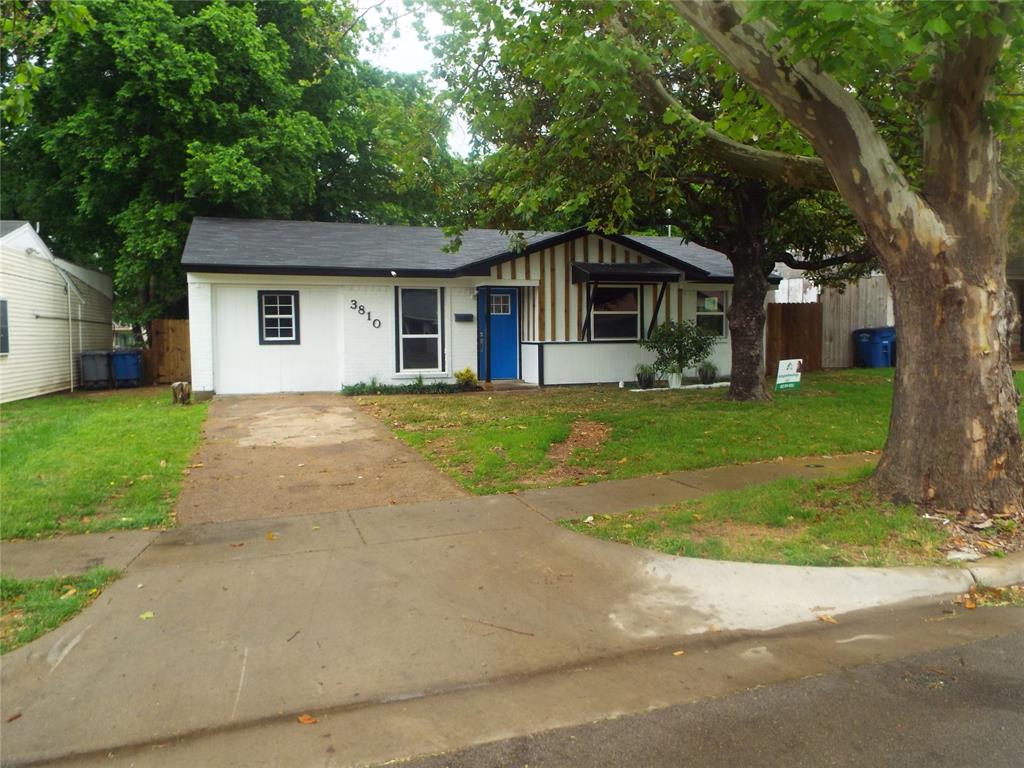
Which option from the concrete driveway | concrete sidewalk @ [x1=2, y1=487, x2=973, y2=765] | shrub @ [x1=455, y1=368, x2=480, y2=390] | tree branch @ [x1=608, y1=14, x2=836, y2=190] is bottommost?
concrete sidewalk @ [x1=2, y1=487, x2=973, y2=765]

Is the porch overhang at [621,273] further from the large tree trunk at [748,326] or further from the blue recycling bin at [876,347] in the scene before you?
the blue recycling bin at [876,347]

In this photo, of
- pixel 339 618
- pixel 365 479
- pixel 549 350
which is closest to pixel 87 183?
pixel 549 350

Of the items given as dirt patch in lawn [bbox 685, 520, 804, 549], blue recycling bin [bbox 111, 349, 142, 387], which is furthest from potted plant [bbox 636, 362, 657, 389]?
blue recycling bin [bbox 111, 349, 142, 387]

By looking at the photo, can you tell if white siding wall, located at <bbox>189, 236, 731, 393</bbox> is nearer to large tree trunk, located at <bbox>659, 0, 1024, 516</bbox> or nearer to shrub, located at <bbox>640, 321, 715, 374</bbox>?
shrub, located at <bbox>640, 321, 715, 374</bbox>

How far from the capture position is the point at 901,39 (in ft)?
19.5

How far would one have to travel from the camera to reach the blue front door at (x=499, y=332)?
17094mm

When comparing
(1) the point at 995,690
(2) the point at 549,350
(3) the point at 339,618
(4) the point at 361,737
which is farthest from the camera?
(2) the point at 549,350

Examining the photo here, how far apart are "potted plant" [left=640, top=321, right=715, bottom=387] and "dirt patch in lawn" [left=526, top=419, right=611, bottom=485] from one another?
16.5 ft

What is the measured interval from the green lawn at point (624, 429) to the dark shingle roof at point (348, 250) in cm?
303

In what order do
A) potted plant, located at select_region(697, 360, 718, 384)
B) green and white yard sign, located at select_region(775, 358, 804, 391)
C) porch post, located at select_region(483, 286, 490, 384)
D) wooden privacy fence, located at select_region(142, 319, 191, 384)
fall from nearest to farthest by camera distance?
green and white yard sign, located at select_region(775, 358, 804, 391) < porch post, located at select_region(483, 286, 490, 384) < potted plant, located at select_region(697, 360, 718, 384) < wooden privacy fence, located at select_region(142, 319, 191, 384)

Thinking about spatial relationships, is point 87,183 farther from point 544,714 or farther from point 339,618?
point 544,714

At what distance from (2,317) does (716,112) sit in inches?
540

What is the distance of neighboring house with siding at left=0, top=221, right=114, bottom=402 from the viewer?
14.7 metres

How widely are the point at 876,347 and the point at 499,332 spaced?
10.9 m
